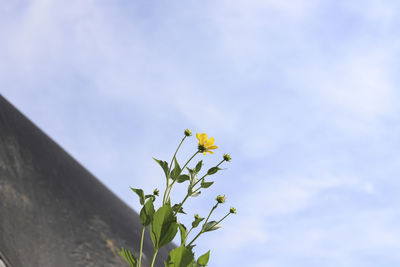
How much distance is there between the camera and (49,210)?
4.38m

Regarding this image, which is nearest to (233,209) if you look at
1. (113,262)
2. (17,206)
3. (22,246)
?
(22,246)

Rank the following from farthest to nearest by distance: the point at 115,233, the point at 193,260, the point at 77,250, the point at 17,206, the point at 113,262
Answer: the point at 115,233
the point at 113,262
the point at 77,250
the point at 17,206
the point at 193,260

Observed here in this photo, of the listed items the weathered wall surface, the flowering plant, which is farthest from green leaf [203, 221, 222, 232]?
the weathered wall surface

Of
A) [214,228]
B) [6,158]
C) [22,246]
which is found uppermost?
[6,158]

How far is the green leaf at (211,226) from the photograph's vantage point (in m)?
1.82

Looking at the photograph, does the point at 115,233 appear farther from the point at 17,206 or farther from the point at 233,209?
the point at 233,209

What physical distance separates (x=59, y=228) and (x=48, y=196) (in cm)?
36

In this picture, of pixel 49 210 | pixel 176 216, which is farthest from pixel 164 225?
pixel 49 210

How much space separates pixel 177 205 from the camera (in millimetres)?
1798

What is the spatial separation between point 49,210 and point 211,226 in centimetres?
292

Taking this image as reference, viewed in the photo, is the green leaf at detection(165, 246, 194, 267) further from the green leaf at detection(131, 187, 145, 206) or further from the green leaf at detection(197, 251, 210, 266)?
the green leaf at detection(131, 187, 145, 206)

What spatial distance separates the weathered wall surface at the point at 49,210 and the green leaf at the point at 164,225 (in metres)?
2.14

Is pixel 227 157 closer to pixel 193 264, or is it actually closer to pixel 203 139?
pixel 203 139

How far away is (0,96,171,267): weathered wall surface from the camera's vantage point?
3.87 m
